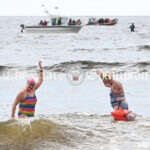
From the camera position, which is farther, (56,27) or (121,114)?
(56,27)

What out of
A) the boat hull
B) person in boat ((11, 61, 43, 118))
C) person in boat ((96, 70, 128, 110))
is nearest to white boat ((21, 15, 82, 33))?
the boat hull

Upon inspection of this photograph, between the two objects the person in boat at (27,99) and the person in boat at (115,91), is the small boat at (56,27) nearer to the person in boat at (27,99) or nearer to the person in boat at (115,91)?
the person in boat at (115,91)

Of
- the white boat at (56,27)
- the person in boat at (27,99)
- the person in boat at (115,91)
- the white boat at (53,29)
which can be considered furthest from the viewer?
the white boat at (53,29)

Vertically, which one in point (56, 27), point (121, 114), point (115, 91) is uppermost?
point (56, 27)

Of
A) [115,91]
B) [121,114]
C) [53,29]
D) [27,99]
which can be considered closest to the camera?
[27,99]

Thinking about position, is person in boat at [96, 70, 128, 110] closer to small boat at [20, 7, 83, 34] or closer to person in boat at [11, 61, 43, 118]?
person in boat at [11, 61, 43, 118]

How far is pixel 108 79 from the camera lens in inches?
405

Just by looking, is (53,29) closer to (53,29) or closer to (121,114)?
(53,29)

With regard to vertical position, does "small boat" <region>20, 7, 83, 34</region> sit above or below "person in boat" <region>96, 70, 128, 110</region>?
above

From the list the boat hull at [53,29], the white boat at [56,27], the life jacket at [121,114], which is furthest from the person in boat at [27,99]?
the boat hull at [53,29]

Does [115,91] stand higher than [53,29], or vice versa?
[53,29]

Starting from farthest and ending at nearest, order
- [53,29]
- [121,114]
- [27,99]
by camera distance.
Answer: [53,29], [121,114], [27,99]

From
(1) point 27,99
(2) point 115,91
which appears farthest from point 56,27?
(1) point 27,99

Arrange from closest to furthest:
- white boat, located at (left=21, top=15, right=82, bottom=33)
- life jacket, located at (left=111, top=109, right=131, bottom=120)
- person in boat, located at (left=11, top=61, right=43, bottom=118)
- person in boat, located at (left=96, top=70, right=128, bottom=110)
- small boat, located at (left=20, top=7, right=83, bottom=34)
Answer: person in boat, located at (left=11, top=61, right=43, bottom=118)
life jacket, located at (left=111, top=109, right=131, bottom=120)
person in boat, located at (left=96, top=70, right=128, bottom=110)
small boat, located at (left=20, top=7, right=83, bottom=34)
white boat, located at (left=21, top=15, right=82, bottom=33)
